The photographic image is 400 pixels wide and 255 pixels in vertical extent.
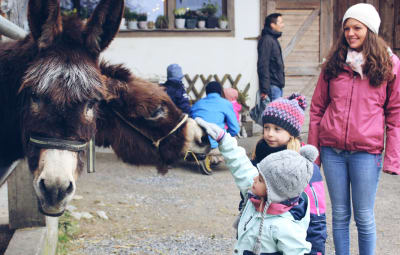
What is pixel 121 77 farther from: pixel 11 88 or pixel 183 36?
pixel 183 36

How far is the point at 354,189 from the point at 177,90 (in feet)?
10.4

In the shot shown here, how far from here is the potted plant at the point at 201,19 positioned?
9.47 m

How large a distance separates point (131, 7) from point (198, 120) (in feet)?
24.4

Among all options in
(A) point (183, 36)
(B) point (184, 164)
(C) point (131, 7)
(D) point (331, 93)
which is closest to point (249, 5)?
(A) point (183, 36)

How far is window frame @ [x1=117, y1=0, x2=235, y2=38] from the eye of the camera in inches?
371

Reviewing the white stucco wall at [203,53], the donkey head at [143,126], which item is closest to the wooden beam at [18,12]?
the donkey head at [143,126]

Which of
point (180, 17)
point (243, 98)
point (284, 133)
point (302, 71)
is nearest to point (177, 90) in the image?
point (284, 133)

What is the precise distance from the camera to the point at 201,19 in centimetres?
961

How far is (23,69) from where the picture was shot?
238 cm

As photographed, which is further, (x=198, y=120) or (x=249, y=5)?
(x=249, y=5)

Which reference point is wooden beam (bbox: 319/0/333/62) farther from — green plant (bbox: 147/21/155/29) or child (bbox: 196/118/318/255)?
child (bbox: 196/118/318/255)

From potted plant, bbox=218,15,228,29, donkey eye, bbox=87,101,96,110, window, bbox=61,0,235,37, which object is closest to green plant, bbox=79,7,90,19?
window, bbox=61,0,235,37

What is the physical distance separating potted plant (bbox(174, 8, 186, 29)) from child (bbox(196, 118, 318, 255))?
7.25 meters

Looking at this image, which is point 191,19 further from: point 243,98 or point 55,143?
point 55,143
